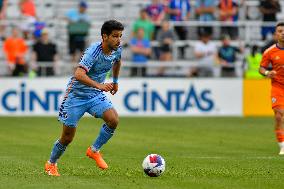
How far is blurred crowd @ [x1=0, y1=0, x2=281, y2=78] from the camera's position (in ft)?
93.8

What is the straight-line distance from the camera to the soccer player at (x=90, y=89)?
12500 millimetres

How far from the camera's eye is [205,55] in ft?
96.2

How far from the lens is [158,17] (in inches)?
1170

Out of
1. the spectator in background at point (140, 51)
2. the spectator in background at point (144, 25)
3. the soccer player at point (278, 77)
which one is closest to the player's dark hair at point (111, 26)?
the soccer player at point (278, 77)

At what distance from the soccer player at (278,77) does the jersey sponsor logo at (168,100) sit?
36.5 ft

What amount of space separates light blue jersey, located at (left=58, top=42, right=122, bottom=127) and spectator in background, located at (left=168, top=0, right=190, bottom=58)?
17041 mm

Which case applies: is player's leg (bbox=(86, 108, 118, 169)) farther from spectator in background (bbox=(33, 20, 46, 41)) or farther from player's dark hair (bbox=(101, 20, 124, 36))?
spectator in background (bbox=(33, 20, 46, 41))

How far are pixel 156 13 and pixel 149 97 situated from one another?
332 centimetres

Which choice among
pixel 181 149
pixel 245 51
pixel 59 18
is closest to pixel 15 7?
pixel 59 18

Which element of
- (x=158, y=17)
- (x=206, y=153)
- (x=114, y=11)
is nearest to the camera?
(x=206, y=153)

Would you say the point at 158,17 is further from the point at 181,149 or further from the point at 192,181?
the point at 192,181

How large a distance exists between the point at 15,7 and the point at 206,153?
637 inches

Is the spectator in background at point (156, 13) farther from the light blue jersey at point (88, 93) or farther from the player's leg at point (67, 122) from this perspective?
the player's leg at point (67, 122)

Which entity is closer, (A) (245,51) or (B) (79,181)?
(B) (79,181)
